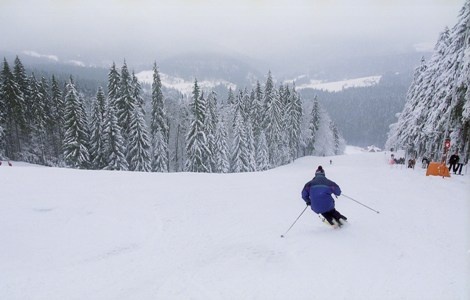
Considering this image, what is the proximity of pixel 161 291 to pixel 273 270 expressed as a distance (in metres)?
2.44

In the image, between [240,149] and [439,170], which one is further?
[240,149]

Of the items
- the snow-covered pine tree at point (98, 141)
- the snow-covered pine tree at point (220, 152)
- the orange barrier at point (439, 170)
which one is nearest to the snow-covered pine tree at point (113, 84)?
the snow-covered pine tree at point (98, 141)

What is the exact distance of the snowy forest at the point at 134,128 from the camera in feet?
127

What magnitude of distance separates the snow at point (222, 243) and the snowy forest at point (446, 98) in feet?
29.2

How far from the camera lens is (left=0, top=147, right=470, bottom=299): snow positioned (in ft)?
20.6

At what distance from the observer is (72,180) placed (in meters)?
14.7

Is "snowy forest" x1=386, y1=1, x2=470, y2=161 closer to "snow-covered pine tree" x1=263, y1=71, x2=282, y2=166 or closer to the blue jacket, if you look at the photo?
the blue jacket

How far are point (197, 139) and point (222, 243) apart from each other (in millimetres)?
33561

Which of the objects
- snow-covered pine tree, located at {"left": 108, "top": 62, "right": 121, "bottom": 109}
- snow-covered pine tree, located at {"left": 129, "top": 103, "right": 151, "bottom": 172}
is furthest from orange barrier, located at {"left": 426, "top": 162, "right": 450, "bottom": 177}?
snow-covered pine tree, located at {"left": 108, "top": 62, "right": 121, "bottom": 109}

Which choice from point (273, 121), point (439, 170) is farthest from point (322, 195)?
point (273, 121)

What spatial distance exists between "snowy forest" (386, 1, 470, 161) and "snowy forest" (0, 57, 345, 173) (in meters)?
23.9

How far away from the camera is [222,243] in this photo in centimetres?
845

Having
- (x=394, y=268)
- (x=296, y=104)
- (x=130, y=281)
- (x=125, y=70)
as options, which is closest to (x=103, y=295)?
(x=130, y=281)

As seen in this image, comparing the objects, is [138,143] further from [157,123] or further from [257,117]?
[257,117]
